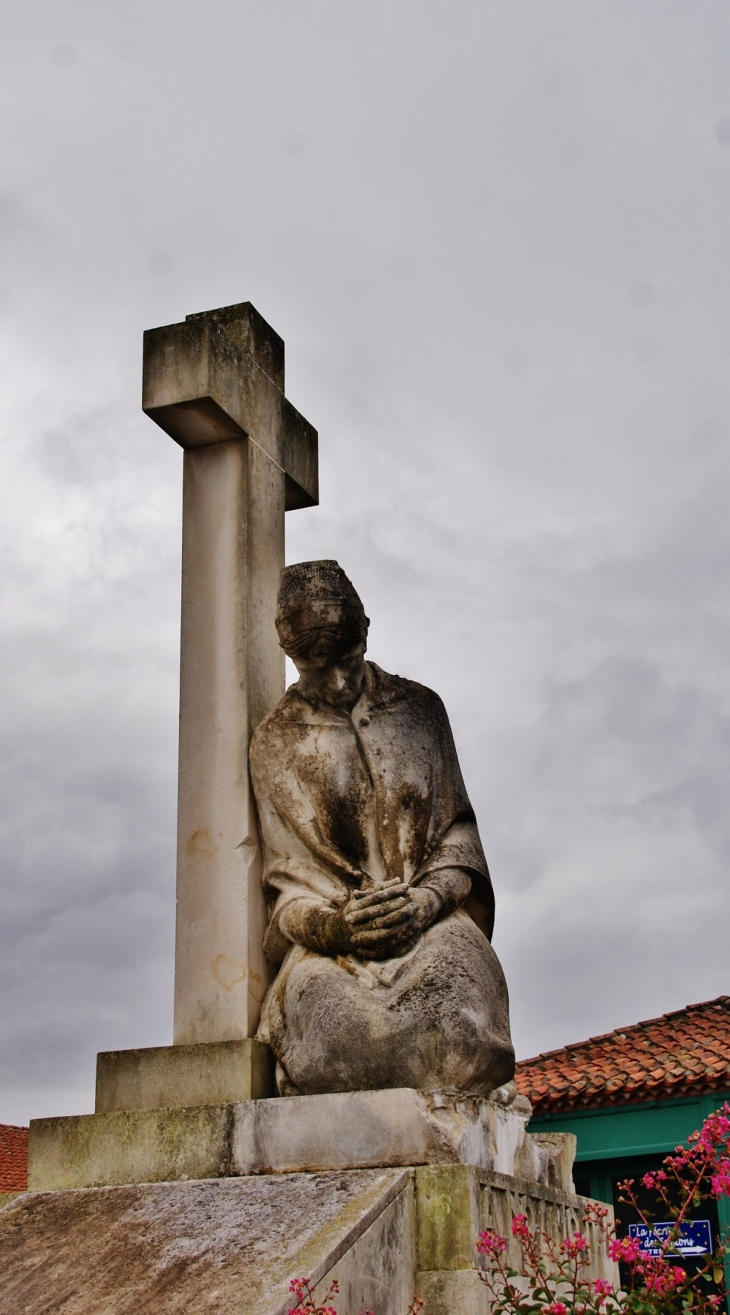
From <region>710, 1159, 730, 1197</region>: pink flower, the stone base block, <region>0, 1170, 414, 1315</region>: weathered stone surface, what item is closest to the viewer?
<region>710, 1159, 730, 1197</region>: pink flower

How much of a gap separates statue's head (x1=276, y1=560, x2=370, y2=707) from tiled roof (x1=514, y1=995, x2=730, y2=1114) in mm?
13003

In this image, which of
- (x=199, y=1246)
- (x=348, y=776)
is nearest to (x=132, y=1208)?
(x=199, y=1246)

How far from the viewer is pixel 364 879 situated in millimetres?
5316

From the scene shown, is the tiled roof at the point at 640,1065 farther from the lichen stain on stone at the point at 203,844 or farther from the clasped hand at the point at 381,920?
the clasped hand at the point at 381,920

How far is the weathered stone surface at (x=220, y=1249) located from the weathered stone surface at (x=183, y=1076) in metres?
0.41

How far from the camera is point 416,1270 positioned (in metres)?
4.24

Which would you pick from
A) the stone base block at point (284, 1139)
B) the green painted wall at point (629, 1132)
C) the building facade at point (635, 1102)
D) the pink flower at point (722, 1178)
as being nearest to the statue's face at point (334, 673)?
the stone base block at point (284, 1139)

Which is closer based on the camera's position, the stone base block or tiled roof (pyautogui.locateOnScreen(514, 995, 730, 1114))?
the stone base block

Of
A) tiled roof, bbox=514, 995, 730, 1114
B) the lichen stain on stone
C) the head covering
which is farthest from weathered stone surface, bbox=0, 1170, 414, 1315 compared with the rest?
tiled roof, bbox=514, 995, 730, 1114

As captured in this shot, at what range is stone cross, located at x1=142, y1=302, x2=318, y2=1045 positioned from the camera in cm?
543

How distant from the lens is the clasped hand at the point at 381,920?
16.1ft

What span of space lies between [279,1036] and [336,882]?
2.08 feet

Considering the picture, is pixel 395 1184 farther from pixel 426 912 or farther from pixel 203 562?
pixel 203 562

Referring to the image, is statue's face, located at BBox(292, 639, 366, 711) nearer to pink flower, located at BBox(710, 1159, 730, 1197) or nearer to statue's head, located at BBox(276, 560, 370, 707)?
statue's head, located at BBox(276, 560, 370, 707)
